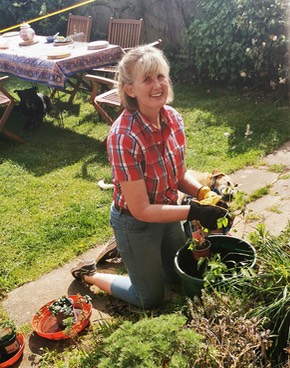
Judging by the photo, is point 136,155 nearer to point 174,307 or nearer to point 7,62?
point 174,307

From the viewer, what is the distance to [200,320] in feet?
8.01

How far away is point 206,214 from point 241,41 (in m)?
4.80

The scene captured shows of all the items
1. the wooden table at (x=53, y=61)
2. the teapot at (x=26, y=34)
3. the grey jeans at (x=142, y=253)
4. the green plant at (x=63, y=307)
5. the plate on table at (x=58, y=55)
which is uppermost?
the teapot at (x=26, y=34)

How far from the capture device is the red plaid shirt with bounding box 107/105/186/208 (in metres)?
2.79

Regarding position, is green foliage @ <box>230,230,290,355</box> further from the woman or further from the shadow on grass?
the shadow on grass

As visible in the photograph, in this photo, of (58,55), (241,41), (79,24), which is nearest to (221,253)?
(58,55)

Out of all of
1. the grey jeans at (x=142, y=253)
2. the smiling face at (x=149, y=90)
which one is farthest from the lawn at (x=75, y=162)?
the smiling face at (x=149, y=90)

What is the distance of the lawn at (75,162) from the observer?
4.24 m

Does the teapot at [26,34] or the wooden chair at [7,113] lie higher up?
the teapot at [26,34]

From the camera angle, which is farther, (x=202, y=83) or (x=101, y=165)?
(x=202, y=83)

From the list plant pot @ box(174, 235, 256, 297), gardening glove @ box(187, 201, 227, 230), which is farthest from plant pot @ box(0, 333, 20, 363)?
gardening glove @ box(187, 201, 227, 230)

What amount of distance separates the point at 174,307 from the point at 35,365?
3.13ft

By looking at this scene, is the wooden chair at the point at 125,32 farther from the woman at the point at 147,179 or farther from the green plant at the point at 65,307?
the green plant at the point at 65,307

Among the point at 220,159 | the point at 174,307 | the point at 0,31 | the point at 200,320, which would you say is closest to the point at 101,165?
the point at 220,159
